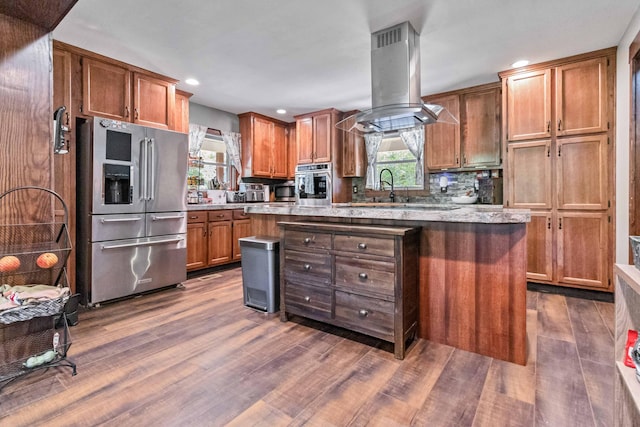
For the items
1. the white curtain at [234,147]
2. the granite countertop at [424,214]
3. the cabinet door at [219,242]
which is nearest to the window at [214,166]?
the white curtain at [234,147]

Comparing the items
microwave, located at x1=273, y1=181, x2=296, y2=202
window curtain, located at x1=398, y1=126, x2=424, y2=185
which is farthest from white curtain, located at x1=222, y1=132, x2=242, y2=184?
window curtain, located at x1=398, y1=126, x2=424, y2=185

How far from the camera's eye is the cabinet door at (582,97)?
3104 millimetres

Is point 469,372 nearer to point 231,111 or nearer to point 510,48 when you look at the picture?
point 510,48

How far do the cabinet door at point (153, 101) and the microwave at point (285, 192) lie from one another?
8.24ft

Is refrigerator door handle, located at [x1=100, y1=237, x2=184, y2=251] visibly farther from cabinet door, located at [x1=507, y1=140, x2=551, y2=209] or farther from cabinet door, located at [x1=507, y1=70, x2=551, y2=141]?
cabinet door, located at [x1=507, y1=70, x2=551, y2=141]

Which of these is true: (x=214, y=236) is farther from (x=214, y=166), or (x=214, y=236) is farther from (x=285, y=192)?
(x=285, y=192)

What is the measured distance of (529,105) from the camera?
3445 mm

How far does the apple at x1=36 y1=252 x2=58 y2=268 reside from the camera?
1.79m

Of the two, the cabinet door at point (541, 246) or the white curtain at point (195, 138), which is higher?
the white curtain at point (195, 138)

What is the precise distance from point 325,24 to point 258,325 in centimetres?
254

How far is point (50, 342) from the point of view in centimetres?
195

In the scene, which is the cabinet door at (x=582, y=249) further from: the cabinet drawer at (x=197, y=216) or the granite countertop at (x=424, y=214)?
the cabinet drawer at (x=197, y=216)

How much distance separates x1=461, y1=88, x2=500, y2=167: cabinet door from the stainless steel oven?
2009 millimetres

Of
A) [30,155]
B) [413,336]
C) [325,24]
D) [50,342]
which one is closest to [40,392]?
[50,342]
